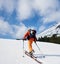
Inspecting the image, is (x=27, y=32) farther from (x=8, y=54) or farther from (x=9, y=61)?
(x=9, y=61)

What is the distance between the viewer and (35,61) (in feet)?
44.3

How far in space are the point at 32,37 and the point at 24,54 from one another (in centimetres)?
155

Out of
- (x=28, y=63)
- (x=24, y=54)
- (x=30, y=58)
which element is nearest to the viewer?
(x=28, y=63)

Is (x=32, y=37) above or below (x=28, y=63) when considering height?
above

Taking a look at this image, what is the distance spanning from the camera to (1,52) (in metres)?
15.6

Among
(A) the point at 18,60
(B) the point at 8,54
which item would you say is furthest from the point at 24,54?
(A) the point at 18,60

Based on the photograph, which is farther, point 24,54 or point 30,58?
point 24,54

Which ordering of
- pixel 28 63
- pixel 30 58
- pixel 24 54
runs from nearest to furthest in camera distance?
1. pixel 28 63
2. pixel 30 58
3. pixel 24 54

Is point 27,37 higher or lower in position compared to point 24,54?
higher

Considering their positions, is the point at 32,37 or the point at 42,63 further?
the point at 32,37

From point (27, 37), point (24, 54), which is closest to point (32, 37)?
point (27, 37)

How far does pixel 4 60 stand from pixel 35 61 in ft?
6.54

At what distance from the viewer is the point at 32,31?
15.9m

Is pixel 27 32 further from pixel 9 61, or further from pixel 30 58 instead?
pixel 9 61
